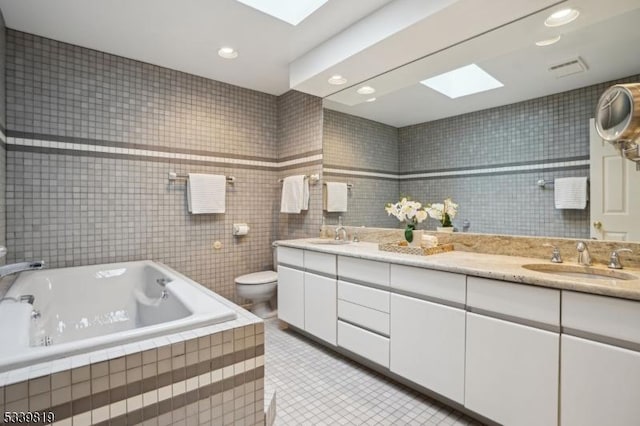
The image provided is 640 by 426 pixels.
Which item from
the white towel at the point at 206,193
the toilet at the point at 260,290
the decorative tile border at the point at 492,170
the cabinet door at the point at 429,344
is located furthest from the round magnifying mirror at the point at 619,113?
the white towel at the point at 206,193

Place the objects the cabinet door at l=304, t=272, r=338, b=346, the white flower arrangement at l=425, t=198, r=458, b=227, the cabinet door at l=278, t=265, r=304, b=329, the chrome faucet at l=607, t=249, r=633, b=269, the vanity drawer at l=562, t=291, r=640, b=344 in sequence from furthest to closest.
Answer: the cabinet door at l=278, t=265, r=304, b=329 < the cabinet door at l=304, t=272, r=338, b=346 < the white flower arrangement at l=425, t=198, r=458, b=227 < the chrome faucet at l=607, t=249, r=633, b=269 < the vanity drawer at l=562, t=291, r=640, b=344

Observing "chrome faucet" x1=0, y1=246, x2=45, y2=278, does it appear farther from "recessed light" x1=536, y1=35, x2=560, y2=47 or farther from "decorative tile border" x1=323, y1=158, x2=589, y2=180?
"recessed light" x1=536, y1=35, x2=560, y2=47

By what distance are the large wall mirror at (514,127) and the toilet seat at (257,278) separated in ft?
3.73

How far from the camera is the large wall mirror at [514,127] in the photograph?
1.59 m

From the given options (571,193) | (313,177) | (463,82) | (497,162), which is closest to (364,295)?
(497,162)

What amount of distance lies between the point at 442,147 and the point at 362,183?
77cm

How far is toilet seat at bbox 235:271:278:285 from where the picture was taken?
2910mm

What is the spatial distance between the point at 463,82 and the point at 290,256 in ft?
6.14

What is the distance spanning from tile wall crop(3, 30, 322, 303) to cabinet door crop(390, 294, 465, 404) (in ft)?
4.84

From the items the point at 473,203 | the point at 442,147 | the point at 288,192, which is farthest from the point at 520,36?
the point at 288,192

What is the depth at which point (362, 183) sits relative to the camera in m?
2.82

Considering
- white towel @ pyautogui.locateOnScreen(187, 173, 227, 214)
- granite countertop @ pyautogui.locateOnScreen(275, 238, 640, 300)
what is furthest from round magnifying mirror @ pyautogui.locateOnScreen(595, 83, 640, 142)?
white towel @ pyautogui.locateOnScreen(187, 173, 227, 214)

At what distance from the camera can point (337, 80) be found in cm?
256

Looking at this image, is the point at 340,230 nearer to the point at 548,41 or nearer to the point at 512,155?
the point at 512,155
